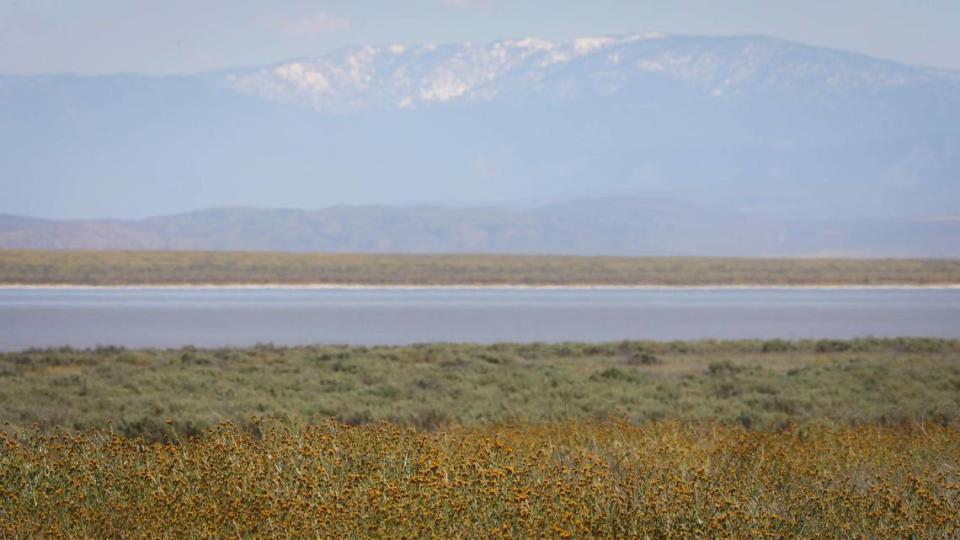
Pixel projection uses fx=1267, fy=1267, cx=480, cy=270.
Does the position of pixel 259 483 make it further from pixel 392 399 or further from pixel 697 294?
pixel 697 294

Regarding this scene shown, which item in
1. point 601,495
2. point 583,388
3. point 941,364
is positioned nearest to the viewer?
point 601,495

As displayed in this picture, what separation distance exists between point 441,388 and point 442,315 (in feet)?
129

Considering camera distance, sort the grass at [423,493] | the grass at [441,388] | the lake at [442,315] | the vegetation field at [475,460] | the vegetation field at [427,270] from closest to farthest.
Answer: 1. the grass at [423,493]
2. the vegetation field at [475,460]
3. the grass at [441,388]
4. the lake at [442,315]
5. the vegetation field at [427,270]

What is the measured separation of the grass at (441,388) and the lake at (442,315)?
34.9 feet

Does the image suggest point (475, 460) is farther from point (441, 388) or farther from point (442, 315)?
point (442, 315)

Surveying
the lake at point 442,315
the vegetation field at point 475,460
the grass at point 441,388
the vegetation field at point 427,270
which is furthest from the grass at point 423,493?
the vegetation field at point 427,270

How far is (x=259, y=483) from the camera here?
8203mm

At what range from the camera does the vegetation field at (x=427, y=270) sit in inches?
3981

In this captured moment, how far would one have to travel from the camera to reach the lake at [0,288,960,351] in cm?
4450

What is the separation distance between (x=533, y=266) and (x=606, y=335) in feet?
218

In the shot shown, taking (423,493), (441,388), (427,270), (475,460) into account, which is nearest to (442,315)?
(441,388)

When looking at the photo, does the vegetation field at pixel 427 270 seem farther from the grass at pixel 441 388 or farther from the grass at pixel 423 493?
the grass at pixel 423 493

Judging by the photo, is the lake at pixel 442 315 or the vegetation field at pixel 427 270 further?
the vegetation field at pixel 427 270

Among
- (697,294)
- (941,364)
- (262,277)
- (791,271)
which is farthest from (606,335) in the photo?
(791,271)
